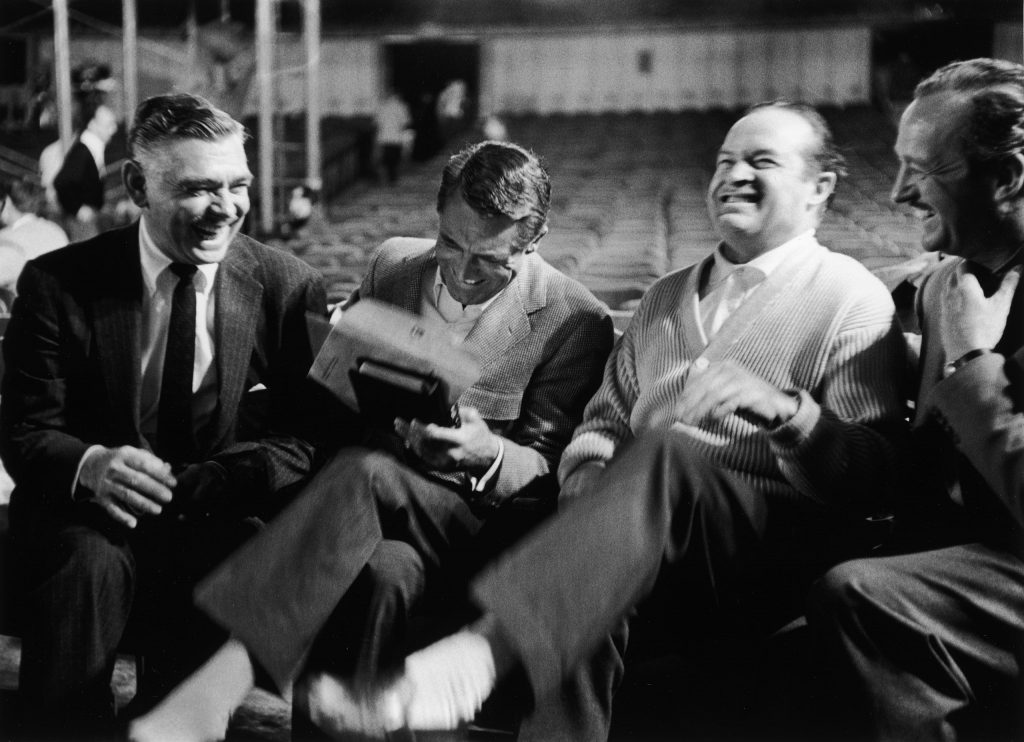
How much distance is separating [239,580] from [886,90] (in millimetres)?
8551

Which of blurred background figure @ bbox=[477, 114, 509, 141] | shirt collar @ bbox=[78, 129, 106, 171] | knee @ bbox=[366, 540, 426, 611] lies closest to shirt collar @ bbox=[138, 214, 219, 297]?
knee @ bbox=[366, 540, 426, 611]

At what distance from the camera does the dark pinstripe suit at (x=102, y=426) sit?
106cm

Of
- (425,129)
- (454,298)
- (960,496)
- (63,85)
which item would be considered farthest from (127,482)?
(425,129)

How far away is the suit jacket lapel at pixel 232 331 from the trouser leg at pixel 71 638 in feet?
0.73

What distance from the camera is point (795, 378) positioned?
1.12 meters

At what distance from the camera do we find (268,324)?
4.28ft

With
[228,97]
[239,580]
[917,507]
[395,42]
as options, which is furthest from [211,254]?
[395,42]

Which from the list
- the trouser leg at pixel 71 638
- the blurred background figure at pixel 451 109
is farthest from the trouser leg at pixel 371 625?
the blurred background figure at pixel 451 109

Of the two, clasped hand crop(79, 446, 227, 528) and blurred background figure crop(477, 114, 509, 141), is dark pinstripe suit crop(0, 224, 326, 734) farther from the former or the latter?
blurred background figure crop(477, 114, 509, 141)

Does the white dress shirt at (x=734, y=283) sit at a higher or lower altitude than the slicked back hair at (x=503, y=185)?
lower

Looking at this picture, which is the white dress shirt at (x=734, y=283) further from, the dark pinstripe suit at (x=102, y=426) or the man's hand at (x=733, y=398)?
the dark pinstripe suit at (x=102, y=426)

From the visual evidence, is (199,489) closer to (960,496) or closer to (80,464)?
(80,464)

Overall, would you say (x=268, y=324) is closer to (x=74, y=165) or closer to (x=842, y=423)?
(x=842, y=423)

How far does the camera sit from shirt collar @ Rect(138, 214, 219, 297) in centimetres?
126
